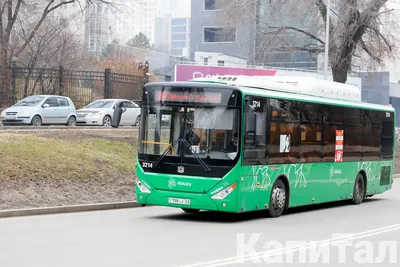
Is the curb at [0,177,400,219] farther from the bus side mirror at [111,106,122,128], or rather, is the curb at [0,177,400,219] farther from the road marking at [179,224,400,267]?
the road marking at [179,224,400,267]

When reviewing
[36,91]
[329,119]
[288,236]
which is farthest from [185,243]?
[36,91]

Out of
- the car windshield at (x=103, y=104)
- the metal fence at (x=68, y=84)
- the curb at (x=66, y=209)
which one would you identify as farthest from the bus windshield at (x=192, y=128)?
the metal fence at (x=68, y=84)

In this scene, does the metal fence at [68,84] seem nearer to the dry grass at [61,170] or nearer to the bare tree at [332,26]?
the bare tree at [332,26]

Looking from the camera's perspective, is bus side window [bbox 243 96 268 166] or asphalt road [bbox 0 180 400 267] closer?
asphalt road [bbox 0 180 400 267]

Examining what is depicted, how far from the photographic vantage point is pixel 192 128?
16.8 meters

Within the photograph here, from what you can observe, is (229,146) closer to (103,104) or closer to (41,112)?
(41,112)

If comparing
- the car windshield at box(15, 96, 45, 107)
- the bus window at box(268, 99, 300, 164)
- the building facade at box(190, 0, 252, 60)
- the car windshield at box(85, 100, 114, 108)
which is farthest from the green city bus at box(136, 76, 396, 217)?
the building facade at box(190, 0, 252, 60)

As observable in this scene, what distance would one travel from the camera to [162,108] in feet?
56.7

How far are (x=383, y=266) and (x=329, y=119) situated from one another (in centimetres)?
1014

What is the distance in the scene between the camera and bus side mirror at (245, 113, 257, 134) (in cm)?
1689

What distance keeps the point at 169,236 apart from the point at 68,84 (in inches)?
1179

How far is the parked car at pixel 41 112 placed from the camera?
1331 inches

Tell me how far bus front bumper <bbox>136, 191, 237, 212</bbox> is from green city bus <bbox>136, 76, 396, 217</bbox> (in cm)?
2

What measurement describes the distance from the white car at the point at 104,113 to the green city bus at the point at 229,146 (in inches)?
698
